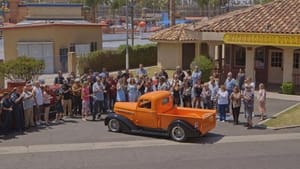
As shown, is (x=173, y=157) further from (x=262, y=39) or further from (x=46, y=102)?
(x=262, y=39)

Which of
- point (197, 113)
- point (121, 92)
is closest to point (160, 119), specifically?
point (197, 113)

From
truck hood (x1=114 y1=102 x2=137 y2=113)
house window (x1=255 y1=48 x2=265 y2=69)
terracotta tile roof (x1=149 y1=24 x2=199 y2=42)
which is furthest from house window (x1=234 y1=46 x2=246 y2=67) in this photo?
truck hood (x1=114 y1=102 x2=137 y2=113)

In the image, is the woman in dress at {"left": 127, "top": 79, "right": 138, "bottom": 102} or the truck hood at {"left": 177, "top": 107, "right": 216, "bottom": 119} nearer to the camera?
the truck hood at {"left": 177, "top": 107, "right": 216, "bottom": 119}

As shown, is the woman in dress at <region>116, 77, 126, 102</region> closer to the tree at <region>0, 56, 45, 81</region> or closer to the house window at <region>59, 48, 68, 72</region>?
the tree at <region>0, 56, 45, 81</region>

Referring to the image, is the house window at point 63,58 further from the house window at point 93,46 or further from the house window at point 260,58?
the house window at point 260,58

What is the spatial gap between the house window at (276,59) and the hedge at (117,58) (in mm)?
13645

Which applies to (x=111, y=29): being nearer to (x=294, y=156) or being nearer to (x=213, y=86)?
(x=213, y=86)

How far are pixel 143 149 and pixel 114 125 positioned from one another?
258 centimetres

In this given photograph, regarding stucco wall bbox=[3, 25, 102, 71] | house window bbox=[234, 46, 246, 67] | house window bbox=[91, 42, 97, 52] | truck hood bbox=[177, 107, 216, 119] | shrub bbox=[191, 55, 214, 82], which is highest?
stucco wall bbox=[3, 25, 102, 71]

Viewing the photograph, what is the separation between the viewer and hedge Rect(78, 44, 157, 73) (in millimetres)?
38250

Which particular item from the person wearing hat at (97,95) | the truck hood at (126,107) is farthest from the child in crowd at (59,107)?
the truck hood at (126,107)

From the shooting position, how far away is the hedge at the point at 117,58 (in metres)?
38.2

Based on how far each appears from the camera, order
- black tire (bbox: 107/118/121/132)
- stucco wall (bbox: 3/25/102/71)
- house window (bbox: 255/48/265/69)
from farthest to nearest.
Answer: stucco wall (bbox: 3/25/102/71), house window (bbox: 255/48/265/69), black tire (bbox: 107/118/121/132)

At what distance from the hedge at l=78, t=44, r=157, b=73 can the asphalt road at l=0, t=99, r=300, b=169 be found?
63.4 feet
